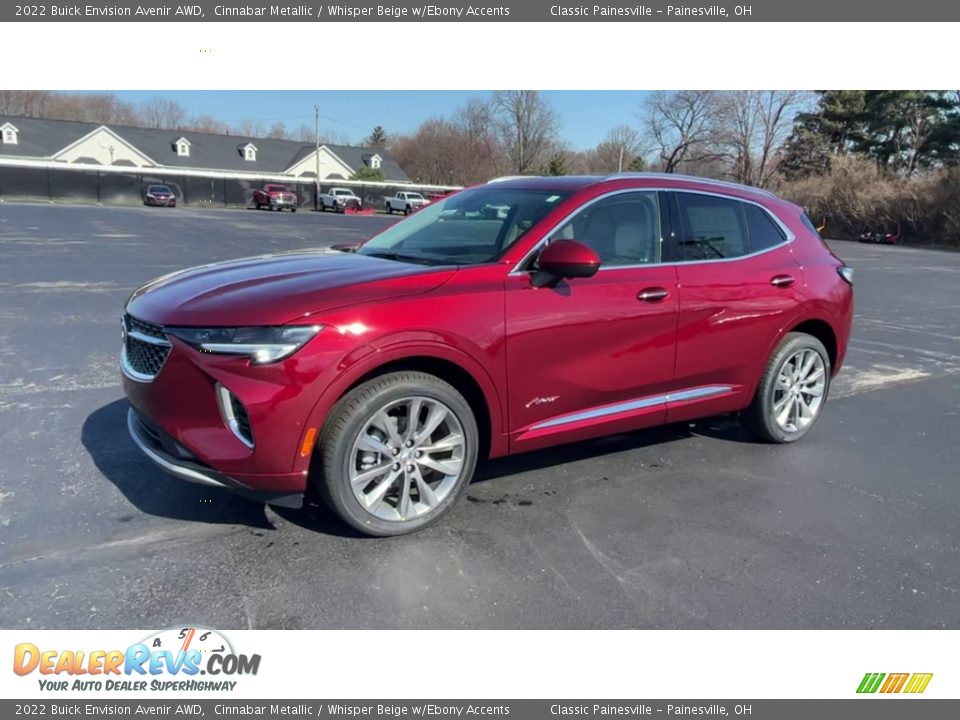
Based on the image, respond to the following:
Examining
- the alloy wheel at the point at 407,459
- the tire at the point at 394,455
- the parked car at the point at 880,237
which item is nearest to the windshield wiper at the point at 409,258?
the tire at the point at 394,455

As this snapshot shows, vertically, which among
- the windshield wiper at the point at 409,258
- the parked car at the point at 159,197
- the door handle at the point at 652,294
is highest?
the parked car at the point at 159,197

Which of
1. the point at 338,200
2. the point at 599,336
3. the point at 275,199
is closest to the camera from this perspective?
the point at 599,336

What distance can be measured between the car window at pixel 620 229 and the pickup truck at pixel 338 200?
161 ft

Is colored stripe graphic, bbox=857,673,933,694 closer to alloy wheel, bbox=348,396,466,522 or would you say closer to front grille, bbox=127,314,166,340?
alloy wheel, bbox=348,396,466,522

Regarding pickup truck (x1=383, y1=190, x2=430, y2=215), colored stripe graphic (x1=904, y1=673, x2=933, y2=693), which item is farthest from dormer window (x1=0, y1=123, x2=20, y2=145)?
colored stripe graphic (x1=904, y1=673, x2=933, y2=693)

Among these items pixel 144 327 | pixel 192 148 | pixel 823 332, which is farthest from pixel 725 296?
pixel 192 148

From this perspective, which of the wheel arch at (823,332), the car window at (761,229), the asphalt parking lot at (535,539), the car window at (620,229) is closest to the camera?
the asphalt parking lot at (535,539)

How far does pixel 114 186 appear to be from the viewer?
146 feet

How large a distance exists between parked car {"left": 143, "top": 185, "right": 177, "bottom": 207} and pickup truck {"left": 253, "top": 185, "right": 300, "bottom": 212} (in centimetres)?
599

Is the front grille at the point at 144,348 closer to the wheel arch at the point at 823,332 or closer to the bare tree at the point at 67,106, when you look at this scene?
the wheel arch at the point at 823,332

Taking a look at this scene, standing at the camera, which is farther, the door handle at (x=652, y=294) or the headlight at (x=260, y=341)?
the door handle at (x=652, y=294)

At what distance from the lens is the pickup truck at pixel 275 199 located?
4706cm

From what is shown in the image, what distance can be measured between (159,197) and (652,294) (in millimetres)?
45364

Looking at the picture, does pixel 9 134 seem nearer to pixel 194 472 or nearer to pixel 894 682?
pixel 194 472
